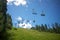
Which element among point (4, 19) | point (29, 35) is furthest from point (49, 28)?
point (4, 19)

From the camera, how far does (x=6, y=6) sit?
8.05 metres

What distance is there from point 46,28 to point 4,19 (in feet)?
6.05

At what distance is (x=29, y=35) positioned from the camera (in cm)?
810

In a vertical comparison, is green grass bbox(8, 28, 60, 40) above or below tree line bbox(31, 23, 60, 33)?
below

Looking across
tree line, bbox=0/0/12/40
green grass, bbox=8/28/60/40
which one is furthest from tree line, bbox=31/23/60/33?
tree line, bbox=0/0/12/40

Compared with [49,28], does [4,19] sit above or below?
above

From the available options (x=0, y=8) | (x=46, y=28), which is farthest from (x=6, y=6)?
(x=46, y=28)

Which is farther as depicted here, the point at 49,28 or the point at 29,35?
the point at 49,28

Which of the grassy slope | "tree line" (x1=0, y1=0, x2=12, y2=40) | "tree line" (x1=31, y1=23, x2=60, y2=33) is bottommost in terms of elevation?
the grassy slope

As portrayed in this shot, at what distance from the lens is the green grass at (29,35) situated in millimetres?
8000

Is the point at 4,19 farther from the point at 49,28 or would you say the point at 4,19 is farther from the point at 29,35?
the point at 49,28

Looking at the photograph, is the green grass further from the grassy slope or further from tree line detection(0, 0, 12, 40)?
tree line detection(0, 0, 12, 40)

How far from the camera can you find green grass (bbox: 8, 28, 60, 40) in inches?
315

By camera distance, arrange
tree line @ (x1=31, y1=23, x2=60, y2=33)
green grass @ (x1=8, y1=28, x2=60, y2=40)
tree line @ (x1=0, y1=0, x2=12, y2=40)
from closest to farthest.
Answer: tree line @ (x1=0, y1=0, x2=12, y2=40), green grass @ (x1=8, y1=28, x2=60, y2=40), tree line @ (x1=31, y1=23, x2=60, y2=33)
